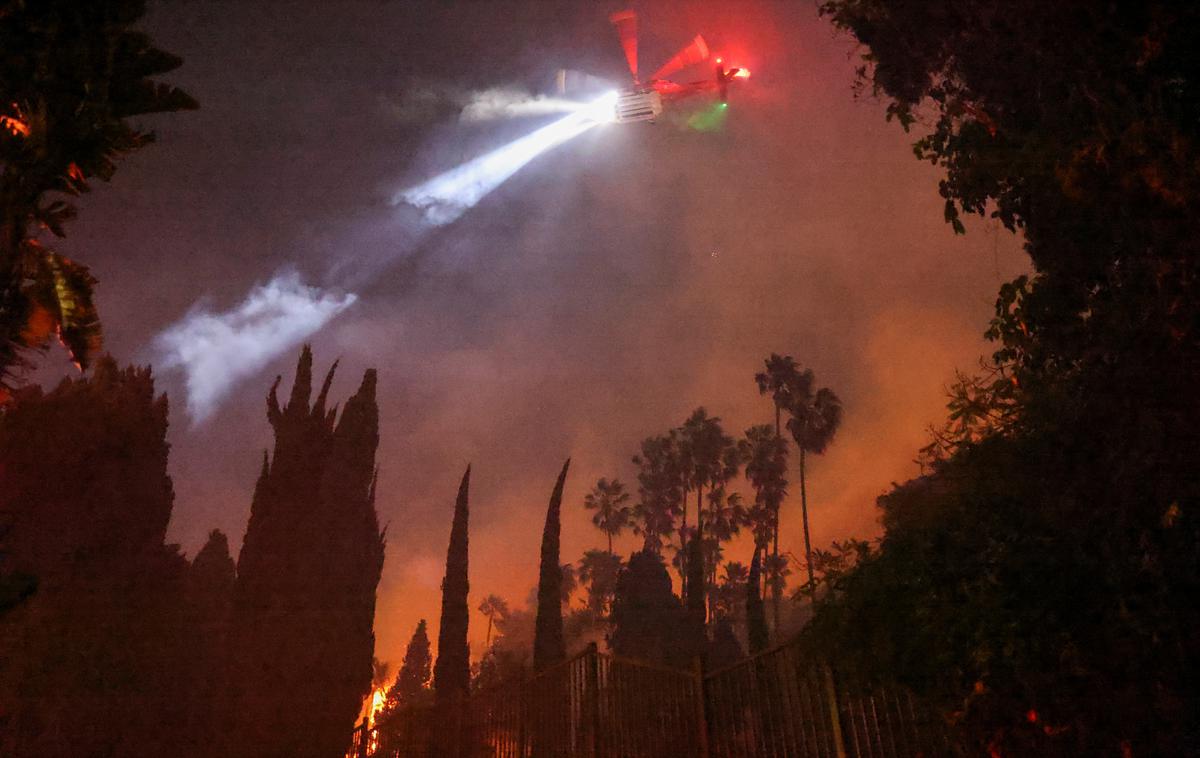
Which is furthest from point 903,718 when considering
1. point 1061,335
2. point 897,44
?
point 897,44

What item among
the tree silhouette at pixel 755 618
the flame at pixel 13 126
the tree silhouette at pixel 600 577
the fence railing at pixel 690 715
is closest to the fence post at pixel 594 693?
the fence railing at pixel 690 715

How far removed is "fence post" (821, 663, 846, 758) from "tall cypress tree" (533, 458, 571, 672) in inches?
1222

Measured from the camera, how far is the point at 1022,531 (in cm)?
659

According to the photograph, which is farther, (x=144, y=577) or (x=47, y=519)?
(x=144, y=577)

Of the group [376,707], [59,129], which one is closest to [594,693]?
[59,129]

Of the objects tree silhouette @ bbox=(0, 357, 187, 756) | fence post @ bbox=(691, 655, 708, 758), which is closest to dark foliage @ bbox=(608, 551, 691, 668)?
tree silhouette @ bbox=(0, 357, 187, 756)

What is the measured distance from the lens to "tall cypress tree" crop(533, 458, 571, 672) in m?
37.2

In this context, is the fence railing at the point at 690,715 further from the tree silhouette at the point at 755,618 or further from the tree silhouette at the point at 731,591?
the tree silhouette at the point at 731,591

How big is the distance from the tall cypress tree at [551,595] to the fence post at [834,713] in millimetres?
31031

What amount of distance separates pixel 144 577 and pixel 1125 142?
1208 inches

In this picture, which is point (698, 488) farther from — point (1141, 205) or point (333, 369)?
point (1141, 205)

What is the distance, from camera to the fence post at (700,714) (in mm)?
7973

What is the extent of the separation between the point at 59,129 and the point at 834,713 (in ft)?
39.2

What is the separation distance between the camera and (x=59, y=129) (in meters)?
9.85
